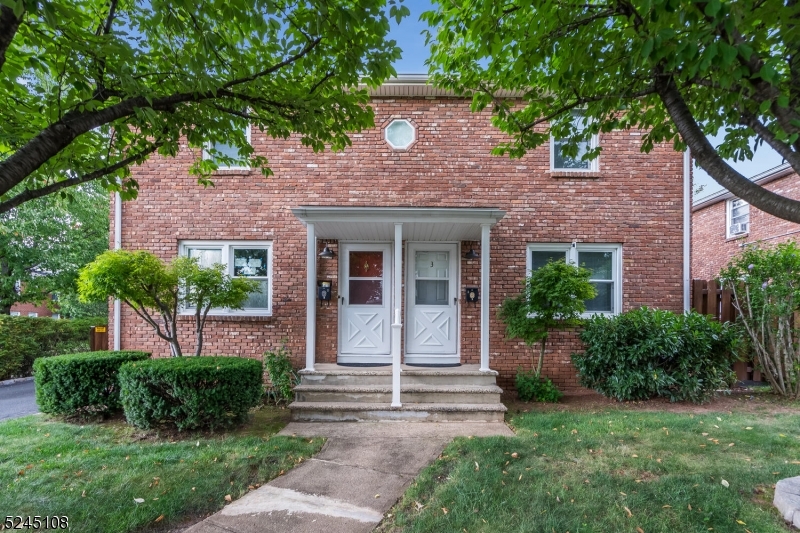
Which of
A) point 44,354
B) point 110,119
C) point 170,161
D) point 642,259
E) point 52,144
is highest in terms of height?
point 170,161

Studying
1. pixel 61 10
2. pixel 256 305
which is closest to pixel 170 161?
pixel 256 305

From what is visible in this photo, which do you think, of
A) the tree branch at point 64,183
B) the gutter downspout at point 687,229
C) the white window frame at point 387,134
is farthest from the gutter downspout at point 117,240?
the gutter downspout at point 687,229

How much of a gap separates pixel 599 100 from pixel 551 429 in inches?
155

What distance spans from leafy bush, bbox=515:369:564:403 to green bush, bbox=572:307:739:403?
0.67 meters

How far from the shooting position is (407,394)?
5.54m

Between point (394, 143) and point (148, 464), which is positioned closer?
point (148, 464)

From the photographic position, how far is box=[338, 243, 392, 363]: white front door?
6750 millimetres

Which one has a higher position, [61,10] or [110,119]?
[61,10]

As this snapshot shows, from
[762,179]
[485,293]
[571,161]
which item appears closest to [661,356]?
[485,293]

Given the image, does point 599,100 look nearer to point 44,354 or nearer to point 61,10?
point 61,10

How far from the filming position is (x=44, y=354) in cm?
930

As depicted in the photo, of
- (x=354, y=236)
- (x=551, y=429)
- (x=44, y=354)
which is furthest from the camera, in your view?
(x=44, y=354)

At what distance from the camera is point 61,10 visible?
2.26 metres

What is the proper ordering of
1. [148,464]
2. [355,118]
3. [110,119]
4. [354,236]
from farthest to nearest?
[354,236] < [355,118] < [148,464] < [110,119]
